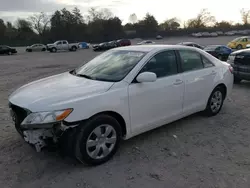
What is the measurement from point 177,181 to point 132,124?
992 millimetres

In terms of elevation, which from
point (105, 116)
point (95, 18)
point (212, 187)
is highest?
point (95, 18)

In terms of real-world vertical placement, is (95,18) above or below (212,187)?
above

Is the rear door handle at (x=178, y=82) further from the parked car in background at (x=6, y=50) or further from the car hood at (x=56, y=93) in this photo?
the parked car in background at (x=6, y=50)

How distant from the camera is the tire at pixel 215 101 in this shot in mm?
4695

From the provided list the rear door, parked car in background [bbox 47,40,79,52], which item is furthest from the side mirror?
parked car in background [bbox 47,40,79,52]

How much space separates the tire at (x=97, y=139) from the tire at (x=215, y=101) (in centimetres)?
237

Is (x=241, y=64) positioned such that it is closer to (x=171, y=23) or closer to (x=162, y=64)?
(x=162, y=64)

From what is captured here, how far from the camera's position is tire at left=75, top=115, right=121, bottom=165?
2871 millimetres

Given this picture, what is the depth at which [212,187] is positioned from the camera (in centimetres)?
268

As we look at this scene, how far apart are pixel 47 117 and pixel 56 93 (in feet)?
1.32

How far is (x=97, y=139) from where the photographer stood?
3.03 meters

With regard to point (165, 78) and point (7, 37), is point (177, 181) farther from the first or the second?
point (7, 37)

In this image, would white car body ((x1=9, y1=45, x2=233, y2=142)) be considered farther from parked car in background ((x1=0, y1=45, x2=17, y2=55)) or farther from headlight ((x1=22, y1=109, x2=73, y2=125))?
parked car in background ((x1=0, y1=45, x2=17, y2=55))

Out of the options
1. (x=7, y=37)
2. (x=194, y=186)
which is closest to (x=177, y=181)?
(x=194, y=186)
